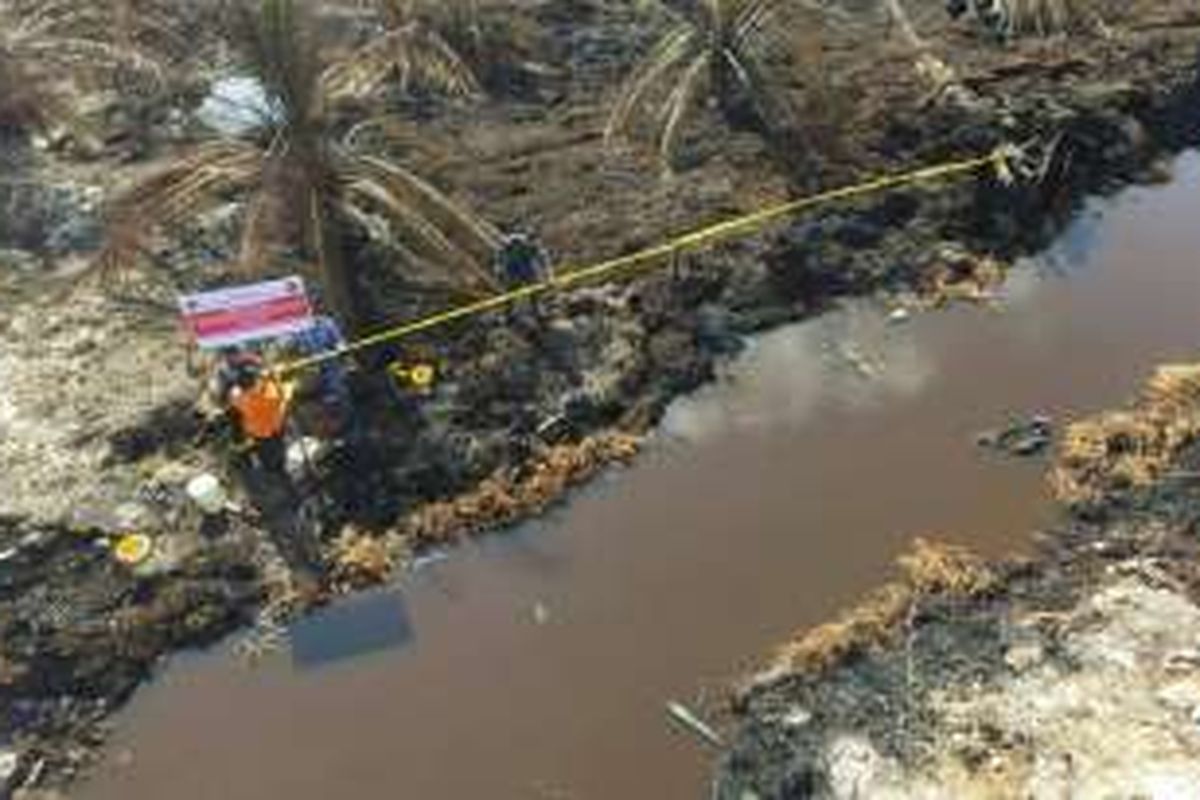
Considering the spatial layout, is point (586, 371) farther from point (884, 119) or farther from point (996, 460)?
point (884, 119)

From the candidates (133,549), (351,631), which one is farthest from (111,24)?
(351,631)

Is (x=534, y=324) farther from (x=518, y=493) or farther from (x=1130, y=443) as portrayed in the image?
(x=1130, y=443)

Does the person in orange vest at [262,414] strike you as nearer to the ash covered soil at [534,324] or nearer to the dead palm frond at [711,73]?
the ash covered soil at [534,324]

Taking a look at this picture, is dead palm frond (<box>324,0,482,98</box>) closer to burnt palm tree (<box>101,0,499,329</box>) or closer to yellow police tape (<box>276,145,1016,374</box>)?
burnt palm tree (<box>101,0,499,329</box>)

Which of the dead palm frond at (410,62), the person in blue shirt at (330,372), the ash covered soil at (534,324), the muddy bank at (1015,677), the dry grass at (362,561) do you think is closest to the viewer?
the muddy bank at (1015,677)

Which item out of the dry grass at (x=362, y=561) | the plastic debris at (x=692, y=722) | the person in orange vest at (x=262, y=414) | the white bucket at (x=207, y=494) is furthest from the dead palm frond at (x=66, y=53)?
the plastic debris at (x=692, y=722)

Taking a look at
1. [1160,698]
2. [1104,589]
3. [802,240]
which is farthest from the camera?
[802,240]

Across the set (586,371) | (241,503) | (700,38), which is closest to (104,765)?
(241,503)
